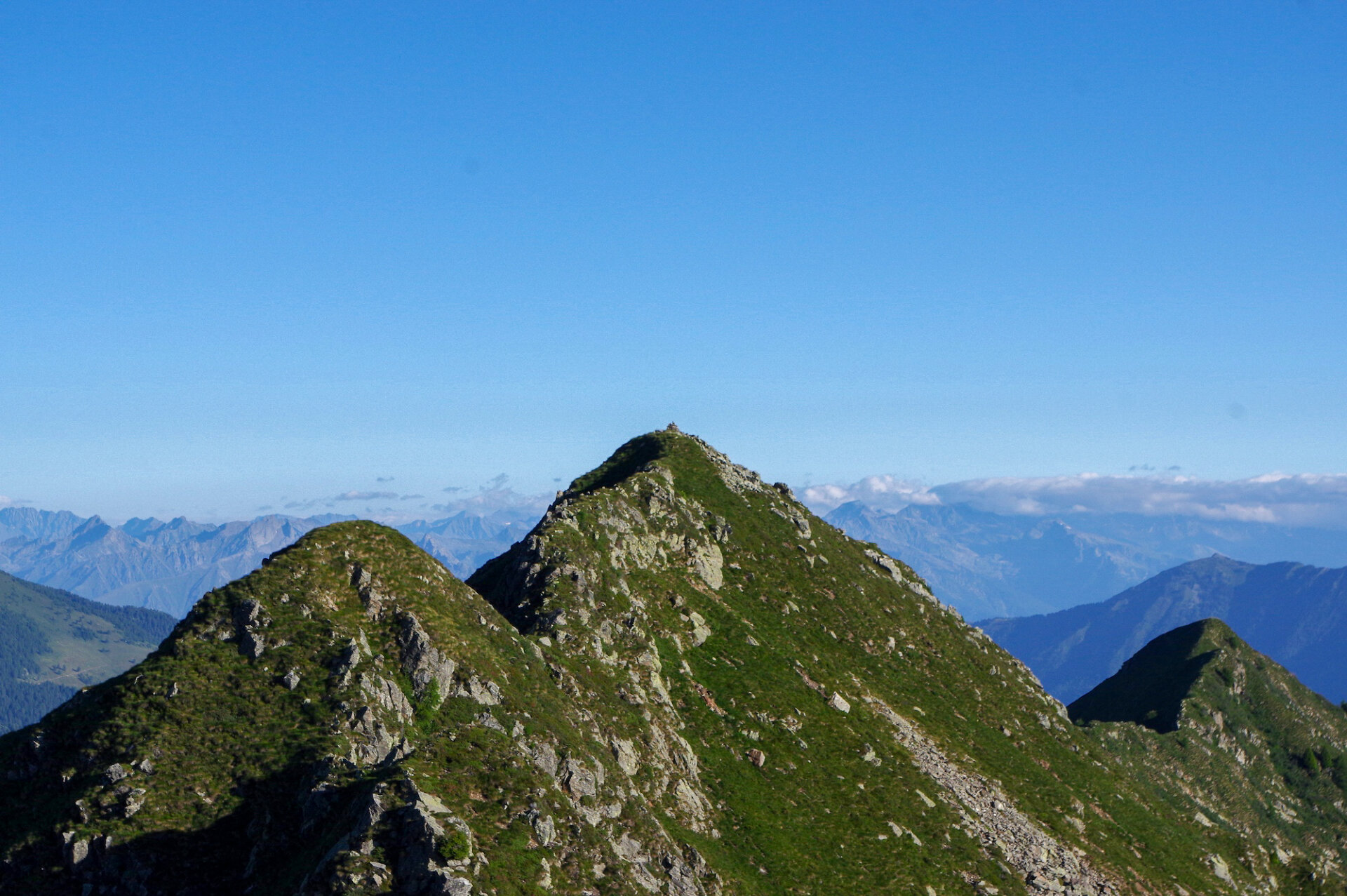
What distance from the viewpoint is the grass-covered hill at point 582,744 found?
49844 millimetres

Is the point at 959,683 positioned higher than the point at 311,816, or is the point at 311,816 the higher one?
the point at 311,816

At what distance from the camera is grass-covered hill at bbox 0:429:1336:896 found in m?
49.8

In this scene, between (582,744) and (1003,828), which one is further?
(1003,828)

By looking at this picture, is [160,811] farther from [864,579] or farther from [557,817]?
[864,579]

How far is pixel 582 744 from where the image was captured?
64.2 meters

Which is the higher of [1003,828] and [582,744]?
[582,744]

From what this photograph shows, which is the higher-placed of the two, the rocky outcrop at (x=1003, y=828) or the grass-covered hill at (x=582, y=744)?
the grass-covered hill at (x=582, y=744)

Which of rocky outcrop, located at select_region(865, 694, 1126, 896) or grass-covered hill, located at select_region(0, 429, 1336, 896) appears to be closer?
grass-covered hill, located at select_region(0, 429, 1336, 896)

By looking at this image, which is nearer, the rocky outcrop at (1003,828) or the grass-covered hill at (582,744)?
the grass-covered hill at (582,744)

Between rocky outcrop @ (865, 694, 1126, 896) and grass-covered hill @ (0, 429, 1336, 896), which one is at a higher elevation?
grass-covered hill @ (0, 429, 1336, 896)

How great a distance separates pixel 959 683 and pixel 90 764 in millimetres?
96779

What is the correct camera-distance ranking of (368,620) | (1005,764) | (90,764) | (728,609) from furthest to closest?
(1005,764)
(728,609)
(368,620)
(90,764)

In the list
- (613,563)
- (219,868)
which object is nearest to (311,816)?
(219,868)

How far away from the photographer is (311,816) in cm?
5097
